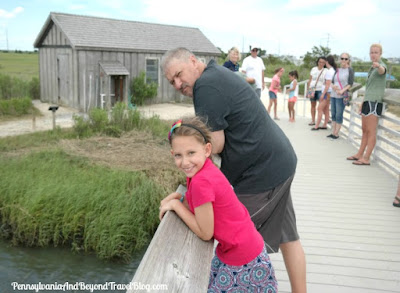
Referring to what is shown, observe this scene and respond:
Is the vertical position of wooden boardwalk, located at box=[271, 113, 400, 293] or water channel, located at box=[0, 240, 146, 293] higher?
wooden boardwalk, located at box=[271, 113, 400, 293]

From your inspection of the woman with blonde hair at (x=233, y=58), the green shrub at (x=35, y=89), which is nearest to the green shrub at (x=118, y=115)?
the woman with blonde hair at (x=233, y=58)

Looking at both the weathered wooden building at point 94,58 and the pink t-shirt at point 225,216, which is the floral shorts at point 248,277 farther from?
the weathered wooden building at point 94,58

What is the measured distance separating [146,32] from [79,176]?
1279 cm

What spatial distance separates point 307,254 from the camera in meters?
3.83

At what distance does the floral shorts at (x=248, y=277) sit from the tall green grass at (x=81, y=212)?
11.7 ft

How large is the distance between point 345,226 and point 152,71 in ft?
48.2

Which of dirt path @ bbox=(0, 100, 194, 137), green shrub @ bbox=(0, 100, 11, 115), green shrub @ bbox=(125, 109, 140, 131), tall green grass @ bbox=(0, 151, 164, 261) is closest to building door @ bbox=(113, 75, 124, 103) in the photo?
dirt path @ bbox=(0, 100, 194, 137)

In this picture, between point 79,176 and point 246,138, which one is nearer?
point 246,138

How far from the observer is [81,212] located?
5852 mm

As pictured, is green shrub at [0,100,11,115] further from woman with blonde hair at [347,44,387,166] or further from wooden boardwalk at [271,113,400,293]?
woman with blonde hair at [347,44,387,166]

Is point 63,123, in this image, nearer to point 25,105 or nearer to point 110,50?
point 25,105

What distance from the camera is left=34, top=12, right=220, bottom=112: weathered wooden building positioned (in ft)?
50.3

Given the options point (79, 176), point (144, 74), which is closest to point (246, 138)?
point (79, 176)

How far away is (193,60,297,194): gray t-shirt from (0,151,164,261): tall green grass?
3.46 meters
